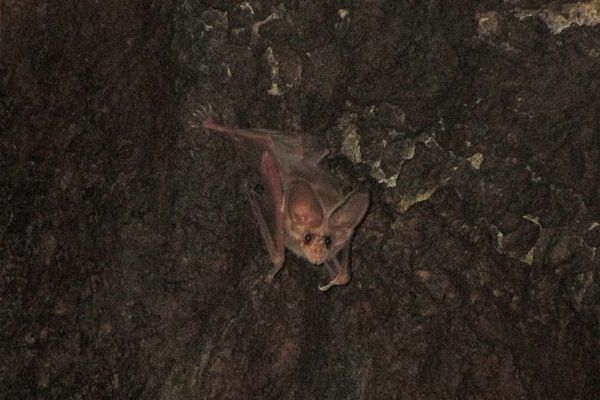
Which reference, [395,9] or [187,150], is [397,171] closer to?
[395,9]

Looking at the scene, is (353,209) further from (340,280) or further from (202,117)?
(202,117)

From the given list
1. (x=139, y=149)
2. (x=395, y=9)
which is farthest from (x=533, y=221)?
(x=139, y=149)

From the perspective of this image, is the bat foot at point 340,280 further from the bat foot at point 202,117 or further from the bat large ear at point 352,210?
the bat foot at point 202,117

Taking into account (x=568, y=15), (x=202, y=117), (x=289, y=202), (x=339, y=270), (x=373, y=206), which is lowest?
(x=289, y=202)

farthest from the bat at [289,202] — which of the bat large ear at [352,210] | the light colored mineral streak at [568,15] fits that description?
the light colored mineral streak at [568,15]

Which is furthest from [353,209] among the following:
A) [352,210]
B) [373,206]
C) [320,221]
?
[320,221]
